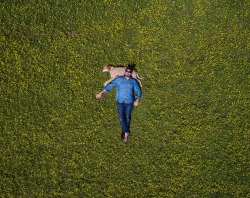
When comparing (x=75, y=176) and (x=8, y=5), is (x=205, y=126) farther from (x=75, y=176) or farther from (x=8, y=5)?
(x=8, y=5)

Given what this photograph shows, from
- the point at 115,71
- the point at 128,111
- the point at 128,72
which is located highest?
the point at 115,71

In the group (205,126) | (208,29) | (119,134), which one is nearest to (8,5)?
(119,134)

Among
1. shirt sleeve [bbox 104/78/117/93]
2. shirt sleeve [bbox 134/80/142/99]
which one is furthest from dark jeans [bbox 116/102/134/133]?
shirt sleeve [bbox 104/78/117/93]

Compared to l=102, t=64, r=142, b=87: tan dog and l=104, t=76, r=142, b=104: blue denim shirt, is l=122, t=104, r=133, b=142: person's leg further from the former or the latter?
l=102, t=64, r=142, b=87: tan dog

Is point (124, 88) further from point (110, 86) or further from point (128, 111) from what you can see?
point (128, 111)

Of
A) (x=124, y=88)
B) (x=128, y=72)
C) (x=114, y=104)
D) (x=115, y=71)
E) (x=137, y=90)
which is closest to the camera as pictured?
(x=128, y=72)

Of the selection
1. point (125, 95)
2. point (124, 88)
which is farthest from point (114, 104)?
point (124, 88)

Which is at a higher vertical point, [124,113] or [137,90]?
[137,90]

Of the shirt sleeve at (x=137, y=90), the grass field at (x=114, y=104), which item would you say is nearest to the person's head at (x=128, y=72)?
the shirt sleeve at (x=137, y=90)
